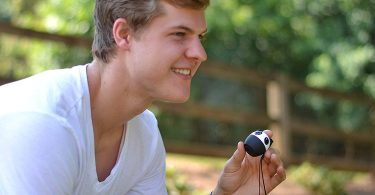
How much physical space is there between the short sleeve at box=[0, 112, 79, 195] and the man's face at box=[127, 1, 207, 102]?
29cm

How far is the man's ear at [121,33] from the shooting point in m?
2.02

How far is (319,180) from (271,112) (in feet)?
5.54

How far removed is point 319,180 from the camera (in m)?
5.85

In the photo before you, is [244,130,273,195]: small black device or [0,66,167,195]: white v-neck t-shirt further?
[244,130,273,195]: small black device

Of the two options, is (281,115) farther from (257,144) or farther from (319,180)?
(257,144)

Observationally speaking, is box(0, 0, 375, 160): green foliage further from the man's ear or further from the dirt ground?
the man's ear

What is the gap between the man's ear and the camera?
2.02 meters

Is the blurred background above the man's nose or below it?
below

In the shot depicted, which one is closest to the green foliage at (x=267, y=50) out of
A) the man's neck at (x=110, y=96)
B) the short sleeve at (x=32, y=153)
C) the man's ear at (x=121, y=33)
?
the man's neck at (x=110, y=96)

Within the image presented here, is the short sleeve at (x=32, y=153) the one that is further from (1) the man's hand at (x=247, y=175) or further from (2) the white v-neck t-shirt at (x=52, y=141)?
(1) the man's hand at (x=247, y=175)

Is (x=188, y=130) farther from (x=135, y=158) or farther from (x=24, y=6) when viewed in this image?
(x=135, y=158)

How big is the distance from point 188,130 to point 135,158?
289 inches

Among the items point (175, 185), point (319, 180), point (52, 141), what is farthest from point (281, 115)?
point (52, 141)

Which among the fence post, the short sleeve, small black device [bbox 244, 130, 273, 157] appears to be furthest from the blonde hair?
the fence post
